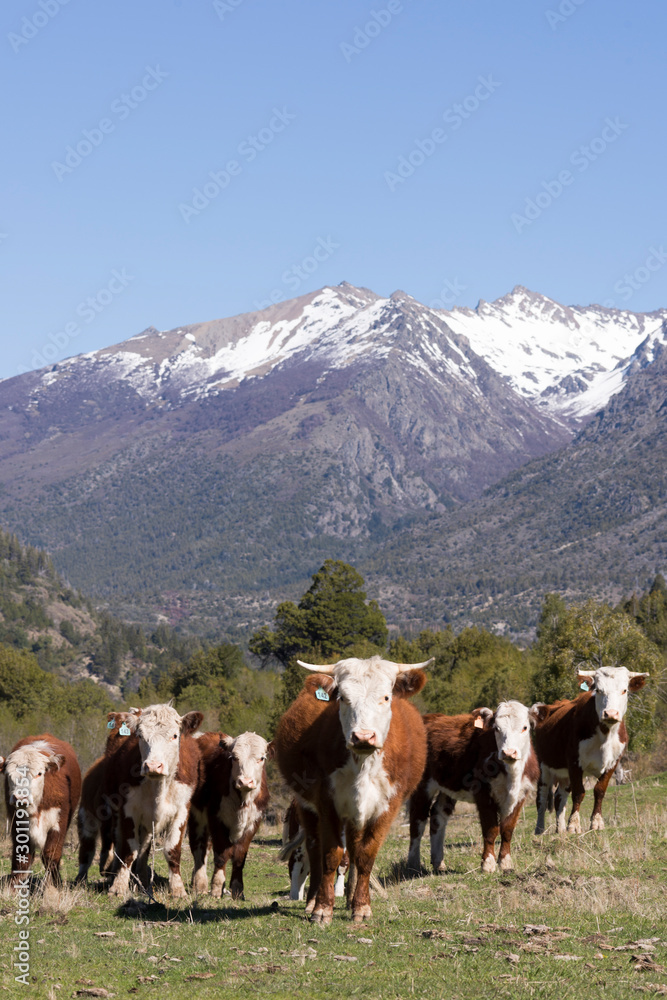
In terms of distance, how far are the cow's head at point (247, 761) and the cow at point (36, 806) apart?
263 centimetres

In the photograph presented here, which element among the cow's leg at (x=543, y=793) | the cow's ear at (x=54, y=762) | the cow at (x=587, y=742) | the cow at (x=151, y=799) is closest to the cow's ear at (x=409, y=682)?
the cow at (x=151, y=799)

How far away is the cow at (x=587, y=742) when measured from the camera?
19620 mm

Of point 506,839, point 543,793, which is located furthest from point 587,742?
point 506,839

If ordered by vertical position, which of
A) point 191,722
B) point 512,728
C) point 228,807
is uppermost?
point 191,722

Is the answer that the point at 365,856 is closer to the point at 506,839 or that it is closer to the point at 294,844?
the point at 294,844

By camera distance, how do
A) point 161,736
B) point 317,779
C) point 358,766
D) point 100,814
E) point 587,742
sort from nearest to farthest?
point 358,766 → point 317,779 → point 161,736 → point 100,814 → point 587,742

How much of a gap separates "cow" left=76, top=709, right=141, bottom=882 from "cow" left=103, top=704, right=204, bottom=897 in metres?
0.88

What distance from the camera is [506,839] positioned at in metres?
16.2

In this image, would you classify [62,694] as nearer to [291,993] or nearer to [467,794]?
[467,794]

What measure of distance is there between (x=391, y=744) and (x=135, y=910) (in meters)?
4.58

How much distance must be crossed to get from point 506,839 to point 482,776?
1109 millimetres

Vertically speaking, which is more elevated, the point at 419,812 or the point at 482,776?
the point at 482,776

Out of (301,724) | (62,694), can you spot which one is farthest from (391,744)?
(62,694)

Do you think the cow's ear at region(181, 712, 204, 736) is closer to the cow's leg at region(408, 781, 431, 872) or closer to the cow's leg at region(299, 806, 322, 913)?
the cow's leg at region(299, 806, 322, 913)
